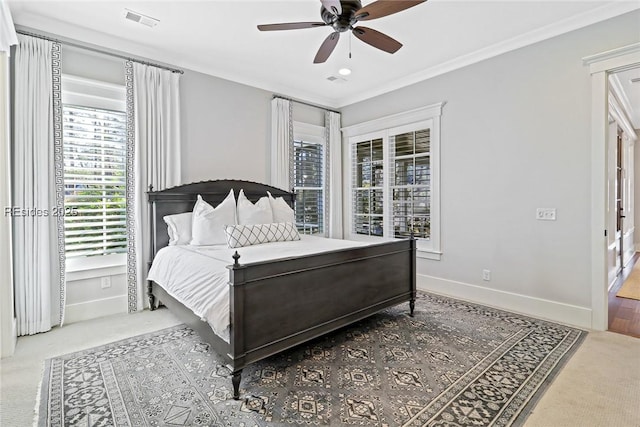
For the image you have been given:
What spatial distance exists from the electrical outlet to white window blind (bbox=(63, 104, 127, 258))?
454cm

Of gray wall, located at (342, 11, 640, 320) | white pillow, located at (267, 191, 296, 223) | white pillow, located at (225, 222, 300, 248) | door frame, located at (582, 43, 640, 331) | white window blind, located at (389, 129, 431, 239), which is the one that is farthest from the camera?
white window blind, located at (389, 129, 431, 239)

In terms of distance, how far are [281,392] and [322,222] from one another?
3.72 meters

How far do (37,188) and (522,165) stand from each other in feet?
16.1

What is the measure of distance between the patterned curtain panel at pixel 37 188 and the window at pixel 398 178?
3.99 m

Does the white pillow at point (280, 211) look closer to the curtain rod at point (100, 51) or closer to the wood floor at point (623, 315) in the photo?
the curtain rod at point (100, 51)

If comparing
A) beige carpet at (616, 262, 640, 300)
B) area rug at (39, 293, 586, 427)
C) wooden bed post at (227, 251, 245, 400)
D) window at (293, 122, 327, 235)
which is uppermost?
window at (293, 122, 327, 235)

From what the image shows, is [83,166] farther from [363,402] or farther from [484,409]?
[484,409]

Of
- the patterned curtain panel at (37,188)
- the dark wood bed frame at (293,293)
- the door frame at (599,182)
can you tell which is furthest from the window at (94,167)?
the door frame at (599,182)

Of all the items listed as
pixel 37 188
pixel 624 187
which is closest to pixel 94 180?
pixel 37 188

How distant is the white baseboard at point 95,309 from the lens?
3287 mm

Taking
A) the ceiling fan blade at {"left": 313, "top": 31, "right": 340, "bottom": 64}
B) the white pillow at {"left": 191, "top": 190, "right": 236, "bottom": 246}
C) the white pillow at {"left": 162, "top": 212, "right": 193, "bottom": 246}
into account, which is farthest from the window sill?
the ceiling fan blade at {"left": 313, "top": 31, "right": 340, "bottom": 64}

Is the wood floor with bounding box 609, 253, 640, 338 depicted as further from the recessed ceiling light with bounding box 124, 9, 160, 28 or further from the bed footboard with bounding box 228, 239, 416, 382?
the recessed ceiling light with bounding box 124, 9, 160, 28

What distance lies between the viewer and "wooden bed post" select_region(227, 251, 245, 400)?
2.00 metres

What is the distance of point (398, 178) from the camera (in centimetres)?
491
